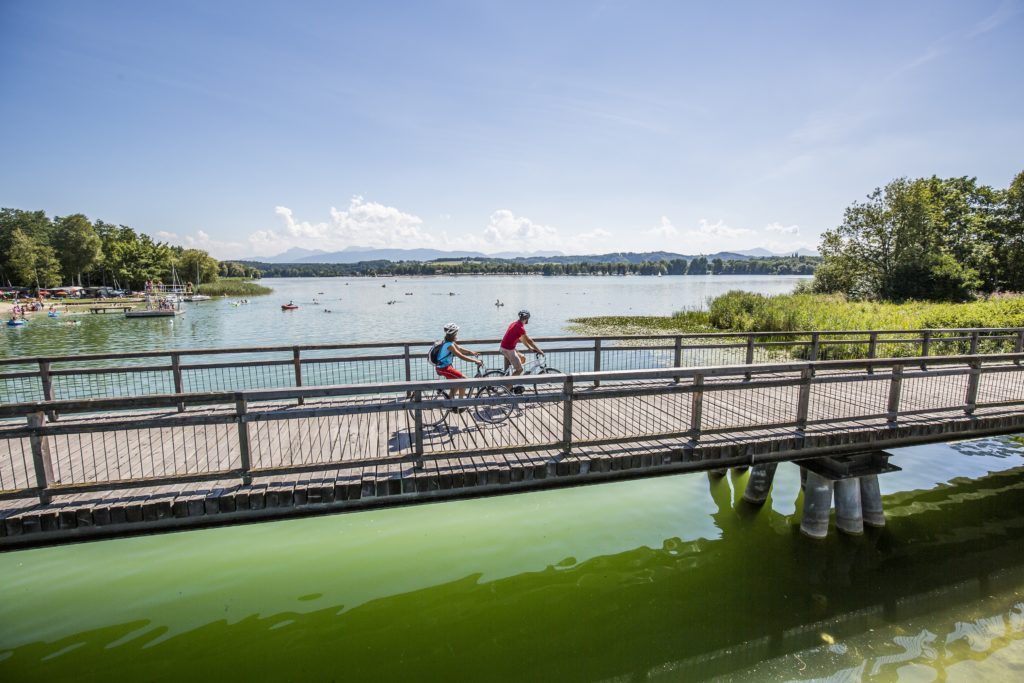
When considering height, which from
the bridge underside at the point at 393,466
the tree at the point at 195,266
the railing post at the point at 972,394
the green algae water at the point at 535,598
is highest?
the tree at the point at 195,266

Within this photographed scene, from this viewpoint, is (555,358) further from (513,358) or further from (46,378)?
(46,378)

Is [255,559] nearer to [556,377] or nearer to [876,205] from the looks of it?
[556,377]

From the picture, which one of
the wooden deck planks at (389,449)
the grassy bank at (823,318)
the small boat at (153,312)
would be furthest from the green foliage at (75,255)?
the wooden deck planks at (389,449)

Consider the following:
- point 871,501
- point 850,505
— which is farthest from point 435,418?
point 871,501

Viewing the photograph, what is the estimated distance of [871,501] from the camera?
402 inches

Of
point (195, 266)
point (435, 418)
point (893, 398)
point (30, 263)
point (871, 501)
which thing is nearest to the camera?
point (893, 398)

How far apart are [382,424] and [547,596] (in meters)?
3.81

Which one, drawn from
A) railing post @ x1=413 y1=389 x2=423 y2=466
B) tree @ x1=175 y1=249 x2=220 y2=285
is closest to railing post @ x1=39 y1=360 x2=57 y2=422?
railing post @ x1=413 y1=389 x2=423 y2=466

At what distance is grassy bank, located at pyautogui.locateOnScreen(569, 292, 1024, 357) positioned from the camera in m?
21.2

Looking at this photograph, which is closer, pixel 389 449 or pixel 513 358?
pixel 389 449

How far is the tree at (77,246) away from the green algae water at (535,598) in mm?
110110

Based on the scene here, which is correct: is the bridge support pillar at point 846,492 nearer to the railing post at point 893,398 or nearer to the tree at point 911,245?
the railing post at point 893,398

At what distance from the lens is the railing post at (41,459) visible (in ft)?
17.3

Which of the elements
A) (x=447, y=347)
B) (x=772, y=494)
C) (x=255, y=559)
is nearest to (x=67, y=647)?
(x=255, y=559)
